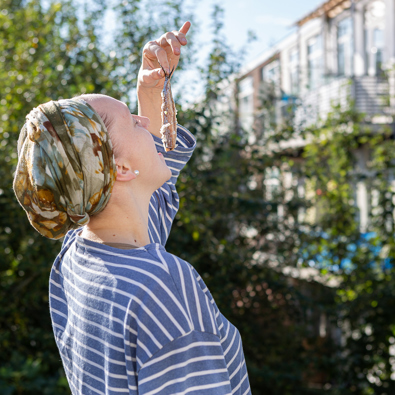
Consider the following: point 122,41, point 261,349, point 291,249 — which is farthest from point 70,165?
point 261,349

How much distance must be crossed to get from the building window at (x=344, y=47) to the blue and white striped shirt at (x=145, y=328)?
16080 mm

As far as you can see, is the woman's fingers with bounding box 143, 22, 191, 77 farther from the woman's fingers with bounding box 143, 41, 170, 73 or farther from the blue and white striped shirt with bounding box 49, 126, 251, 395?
the blue and white striped shirt with bounding box 49, 126, 251, 395

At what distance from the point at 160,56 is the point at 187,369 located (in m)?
0.89

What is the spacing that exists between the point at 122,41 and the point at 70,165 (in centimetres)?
329

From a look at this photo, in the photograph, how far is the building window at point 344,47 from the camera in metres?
15.9

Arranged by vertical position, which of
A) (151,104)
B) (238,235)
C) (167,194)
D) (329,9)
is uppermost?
(329,9)

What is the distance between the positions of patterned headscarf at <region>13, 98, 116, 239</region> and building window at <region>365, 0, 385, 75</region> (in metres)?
14.5

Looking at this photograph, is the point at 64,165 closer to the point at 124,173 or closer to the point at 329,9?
the point at 124,173

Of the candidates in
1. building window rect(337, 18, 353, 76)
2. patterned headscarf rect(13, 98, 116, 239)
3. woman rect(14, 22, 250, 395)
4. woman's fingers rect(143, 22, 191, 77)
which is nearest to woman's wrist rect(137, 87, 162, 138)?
woman's fingers rect(143, 22, 191, 77)

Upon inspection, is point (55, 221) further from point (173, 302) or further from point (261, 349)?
point (261, 349)

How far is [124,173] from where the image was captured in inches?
47.5

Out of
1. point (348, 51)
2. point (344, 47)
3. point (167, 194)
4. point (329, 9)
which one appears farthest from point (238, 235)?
point (329, 9)

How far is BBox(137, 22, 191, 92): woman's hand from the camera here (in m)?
1.39

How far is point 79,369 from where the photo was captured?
117 cm
